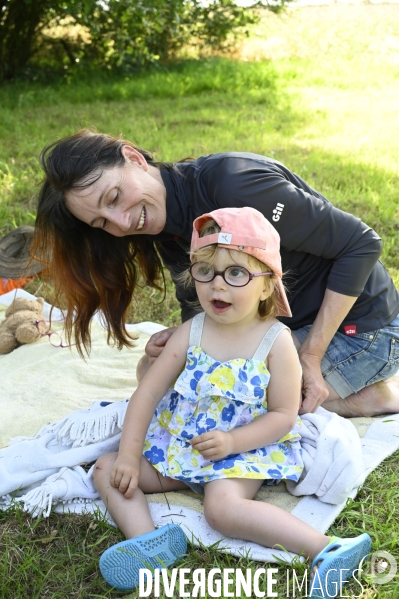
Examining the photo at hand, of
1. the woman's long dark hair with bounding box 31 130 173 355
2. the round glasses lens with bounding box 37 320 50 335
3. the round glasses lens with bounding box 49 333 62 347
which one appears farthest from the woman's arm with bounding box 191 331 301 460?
the round glasses lens with bounding box 37 320 50 335

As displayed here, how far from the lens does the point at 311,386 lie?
8.05 feet

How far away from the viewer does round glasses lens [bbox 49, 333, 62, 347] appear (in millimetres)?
3600

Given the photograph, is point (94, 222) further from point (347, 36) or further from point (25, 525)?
point (347, 36)

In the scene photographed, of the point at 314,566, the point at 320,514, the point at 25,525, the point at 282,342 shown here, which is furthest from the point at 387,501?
the point at 25,525

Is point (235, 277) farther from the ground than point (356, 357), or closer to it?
farther from the ground

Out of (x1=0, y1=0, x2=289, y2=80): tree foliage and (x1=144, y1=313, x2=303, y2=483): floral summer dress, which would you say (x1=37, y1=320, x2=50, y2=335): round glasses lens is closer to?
(x1=144, y1=313, x2=303, y2=483): floral summer dress

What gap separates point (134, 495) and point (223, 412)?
39cm

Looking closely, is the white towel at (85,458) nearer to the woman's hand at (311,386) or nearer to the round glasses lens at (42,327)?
the woman's hand at (311,386)

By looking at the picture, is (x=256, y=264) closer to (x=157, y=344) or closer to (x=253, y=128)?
(x=157, y=344)

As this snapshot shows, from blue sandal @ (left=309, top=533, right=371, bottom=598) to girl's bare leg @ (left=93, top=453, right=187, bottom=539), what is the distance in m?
0.54

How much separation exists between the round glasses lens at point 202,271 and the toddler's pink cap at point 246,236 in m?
0.06

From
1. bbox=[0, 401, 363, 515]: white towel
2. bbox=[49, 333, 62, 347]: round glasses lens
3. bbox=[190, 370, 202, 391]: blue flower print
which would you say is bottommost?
bbox=[49, 333, 62, 347]: round glasses lens

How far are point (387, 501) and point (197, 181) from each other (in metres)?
1.29

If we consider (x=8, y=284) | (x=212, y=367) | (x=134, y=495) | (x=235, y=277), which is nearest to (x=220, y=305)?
(x=235, y=277)
